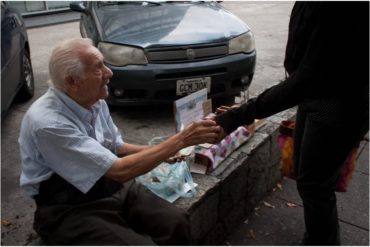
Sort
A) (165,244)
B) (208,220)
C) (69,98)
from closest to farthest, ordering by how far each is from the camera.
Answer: (69,98)
(165,244)
(208,220)

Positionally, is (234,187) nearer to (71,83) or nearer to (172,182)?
(172,182)

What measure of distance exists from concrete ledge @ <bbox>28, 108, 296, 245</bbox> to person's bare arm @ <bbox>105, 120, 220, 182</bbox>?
0.51 meters

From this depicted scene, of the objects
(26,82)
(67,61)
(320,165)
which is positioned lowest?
(26,82)

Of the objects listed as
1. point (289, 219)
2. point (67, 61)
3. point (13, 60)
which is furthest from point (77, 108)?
point (13, 60)

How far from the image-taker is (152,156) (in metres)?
1.91

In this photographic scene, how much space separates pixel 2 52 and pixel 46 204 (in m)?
2.47

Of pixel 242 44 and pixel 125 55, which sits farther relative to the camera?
pixel 242 44

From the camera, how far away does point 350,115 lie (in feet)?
6.40

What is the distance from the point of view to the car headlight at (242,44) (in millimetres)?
4191

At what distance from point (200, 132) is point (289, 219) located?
1.45 meters

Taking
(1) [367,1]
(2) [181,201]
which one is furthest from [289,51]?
(2) [181,201]

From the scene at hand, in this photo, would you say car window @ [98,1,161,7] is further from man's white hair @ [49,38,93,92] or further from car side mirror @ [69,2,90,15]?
man's white hair @ [49,38,93,92]

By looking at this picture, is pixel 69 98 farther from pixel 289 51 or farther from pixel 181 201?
pixel 289 51

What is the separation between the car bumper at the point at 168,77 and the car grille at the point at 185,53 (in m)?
0.05
